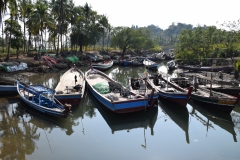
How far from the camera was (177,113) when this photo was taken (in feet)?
54.0

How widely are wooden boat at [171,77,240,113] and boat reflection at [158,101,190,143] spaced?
1485 millimetres

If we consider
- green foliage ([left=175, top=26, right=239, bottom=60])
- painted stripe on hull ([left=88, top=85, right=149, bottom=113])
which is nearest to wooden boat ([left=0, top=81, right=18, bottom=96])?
painted stripe on hull ([left=88, top=85, right=149, bottom=113])

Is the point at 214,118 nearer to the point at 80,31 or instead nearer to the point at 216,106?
the point at 216,106

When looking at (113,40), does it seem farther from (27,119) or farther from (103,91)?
(27,119)

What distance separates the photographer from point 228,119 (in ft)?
49.5

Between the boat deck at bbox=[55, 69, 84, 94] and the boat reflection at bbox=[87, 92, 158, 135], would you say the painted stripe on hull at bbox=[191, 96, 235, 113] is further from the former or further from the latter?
the boat deck at bbox=[55, 69, 84, 94]

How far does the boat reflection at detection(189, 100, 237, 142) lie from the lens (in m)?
14.0

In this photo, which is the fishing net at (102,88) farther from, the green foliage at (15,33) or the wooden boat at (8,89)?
the green foliage at (15,33)

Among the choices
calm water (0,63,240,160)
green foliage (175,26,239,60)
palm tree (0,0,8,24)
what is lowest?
A: calm water (0,63,240,160)

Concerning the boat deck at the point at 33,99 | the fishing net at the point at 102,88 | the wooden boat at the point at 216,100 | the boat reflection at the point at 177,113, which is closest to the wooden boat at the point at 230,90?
the wooden boat at the point at 216,100

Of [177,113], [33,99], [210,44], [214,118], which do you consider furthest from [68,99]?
[210,44]

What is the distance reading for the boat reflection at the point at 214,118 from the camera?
13992 mm

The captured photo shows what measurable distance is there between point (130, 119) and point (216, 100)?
632cm

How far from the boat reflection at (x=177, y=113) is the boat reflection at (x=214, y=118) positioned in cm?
78
